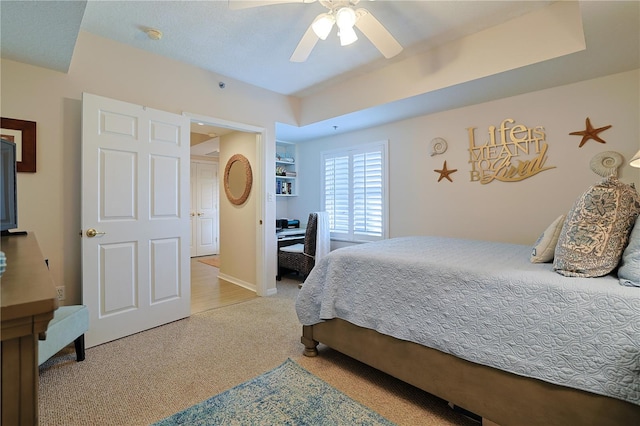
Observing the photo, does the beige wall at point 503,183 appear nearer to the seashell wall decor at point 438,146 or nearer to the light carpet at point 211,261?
the seashell wall decor at point 438,146

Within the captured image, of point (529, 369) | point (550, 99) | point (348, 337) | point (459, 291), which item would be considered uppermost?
point (550, 99)

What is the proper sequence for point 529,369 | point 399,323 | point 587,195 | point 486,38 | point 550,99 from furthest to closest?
point 550,99
point 486,38
point 399,323
point 587,195
point 529,369

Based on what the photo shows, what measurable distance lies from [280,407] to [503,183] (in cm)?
288

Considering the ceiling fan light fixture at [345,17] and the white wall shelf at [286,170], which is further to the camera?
the white wall shelf at [286,170]

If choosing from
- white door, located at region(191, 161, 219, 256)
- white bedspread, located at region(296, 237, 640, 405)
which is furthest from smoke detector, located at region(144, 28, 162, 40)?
white door, located at region(191, 161, 219, 256)

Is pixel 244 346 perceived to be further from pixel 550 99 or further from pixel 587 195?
pixel 550 99

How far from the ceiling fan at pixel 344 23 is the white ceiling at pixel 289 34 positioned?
0.26 m

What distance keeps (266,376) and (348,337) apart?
1.98 ft

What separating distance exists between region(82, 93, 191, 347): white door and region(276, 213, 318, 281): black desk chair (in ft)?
5.02

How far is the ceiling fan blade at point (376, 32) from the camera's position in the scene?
1.93 meters

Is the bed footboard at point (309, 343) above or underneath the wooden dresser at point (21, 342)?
underneath

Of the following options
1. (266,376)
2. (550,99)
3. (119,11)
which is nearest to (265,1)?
(119,11)

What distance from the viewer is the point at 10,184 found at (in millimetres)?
1629

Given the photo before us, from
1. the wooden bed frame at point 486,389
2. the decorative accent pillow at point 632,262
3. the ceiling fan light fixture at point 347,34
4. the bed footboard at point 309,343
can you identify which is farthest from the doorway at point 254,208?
the decorative accent pillow at point 632,262
